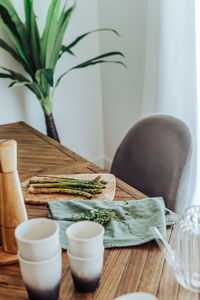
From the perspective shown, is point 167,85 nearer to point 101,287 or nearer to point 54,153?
point 54,153

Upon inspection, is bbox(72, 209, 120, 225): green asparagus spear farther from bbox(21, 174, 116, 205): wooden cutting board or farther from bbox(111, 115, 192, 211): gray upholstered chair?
bbox(111, 115, 192, 211): gray upholstered chair

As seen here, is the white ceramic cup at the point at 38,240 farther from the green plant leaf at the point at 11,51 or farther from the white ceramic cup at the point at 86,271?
the green plant leaf at the point at 11,51

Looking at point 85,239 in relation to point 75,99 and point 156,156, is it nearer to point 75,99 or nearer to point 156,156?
point 156,156

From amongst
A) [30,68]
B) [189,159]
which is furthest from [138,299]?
[30,68]

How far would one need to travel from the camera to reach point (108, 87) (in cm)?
293

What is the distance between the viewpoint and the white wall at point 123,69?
8.22 feet

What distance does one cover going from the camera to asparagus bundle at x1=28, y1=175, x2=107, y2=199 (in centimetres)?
117

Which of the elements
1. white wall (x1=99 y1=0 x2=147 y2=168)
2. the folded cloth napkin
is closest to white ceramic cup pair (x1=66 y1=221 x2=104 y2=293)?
the folded cloth napkin

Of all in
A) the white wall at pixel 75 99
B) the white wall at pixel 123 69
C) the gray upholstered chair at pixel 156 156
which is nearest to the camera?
the gray upholstered chair at pixel 156 156

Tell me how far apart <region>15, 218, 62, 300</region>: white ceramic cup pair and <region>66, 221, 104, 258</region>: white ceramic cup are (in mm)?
31

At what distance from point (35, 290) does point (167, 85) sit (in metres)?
1.69

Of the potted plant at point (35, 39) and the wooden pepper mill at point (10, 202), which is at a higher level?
the potted plant at point (35, 39)

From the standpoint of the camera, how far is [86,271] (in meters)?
0.71

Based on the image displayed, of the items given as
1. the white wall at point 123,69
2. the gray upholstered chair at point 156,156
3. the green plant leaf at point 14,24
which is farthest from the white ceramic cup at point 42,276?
the white wall at point 123,69
